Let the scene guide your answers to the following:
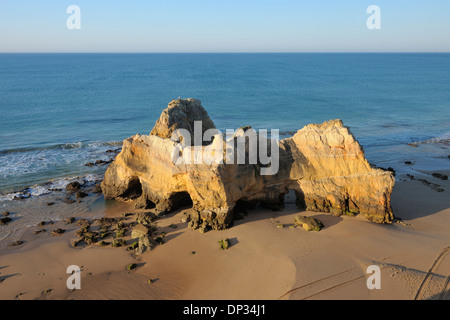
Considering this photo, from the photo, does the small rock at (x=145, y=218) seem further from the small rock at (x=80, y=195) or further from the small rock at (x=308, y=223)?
the small rock at (x=308, y=223)

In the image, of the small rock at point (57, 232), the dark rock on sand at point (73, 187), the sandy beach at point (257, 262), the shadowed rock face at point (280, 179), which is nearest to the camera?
the sandy beach at point (257, 262)

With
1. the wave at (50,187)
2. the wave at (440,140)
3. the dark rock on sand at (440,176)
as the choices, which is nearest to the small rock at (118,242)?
the wave at (50,187)

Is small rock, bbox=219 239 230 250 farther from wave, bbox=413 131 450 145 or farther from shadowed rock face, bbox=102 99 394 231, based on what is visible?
wave, bbox=413 131 450 145

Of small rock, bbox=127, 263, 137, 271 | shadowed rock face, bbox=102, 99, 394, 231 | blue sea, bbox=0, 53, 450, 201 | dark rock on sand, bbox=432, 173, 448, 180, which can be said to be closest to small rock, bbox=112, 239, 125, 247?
small rock, bbox=127, 263, 137, 271

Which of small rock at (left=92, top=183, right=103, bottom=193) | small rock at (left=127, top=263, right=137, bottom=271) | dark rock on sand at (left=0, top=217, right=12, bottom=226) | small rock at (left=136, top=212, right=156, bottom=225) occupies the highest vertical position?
small rock at (left=92, top=183, right=103, bottom=193)

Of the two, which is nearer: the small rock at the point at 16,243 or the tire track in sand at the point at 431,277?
the tire track in sand at the point at 431,277

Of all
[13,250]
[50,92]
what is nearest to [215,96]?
[50,92]
